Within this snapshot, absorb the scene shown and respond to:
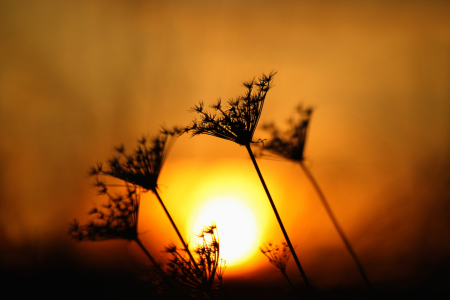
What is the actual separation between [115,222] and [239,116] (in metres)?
2.04

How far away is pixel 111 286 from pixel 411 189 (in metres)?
6.25

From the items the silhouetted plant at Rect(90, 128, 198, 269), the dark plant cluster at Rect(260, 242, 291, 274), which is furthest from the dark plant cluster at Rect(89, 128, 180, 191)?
the dark plant cluster at Rect(260, 242, 291, 274)

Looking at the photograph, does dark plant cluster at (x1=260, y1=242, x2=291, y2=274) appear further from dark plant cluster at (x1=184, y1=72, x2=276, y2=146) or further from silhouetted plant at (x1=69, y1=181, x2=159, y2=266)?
silhouetted plant at (x1=69, y1=181, x2=159, y2=266)

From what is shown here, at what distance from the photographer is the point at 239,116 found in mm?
2578

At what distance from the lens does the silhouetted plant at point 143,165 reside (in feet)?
10.6

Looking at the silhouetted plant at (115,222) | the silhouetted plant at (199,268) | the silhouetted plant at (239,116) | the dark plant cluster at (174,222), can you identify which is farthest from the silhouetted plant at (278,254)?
the silhouetted plant at (115,222)

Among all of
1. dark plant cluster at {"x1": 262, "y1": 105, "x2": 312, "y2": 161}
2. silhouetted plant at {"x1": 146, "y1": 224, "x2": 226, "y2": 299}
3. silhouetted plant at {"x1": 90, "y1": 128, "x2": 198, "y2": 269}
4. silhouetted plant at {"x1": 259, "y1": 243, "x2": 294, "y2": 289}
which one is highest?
dark plant cluster at {"x1": 262, "y1": 105, "x2": 312, "y2": 161}

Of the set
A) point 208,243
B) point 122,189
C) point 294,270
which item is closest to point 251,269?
point 294,270

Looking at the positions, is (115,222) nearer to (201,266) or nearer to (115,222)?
(115,222)

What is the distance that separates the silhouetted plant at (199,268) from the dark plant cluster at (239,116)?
939 mm

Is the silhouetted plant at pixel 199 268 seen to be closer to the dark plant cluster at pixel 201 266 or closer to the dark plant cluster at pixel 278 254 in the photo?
the dark plant cluster at pixel 201 266

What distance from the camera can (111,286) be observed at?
4699 mm

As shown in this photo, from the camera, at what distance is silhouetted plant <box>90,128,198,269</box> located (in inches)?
128

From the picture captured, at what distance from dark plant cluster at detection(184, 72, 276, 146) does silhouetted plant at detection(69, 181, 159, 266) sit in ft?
4.47
